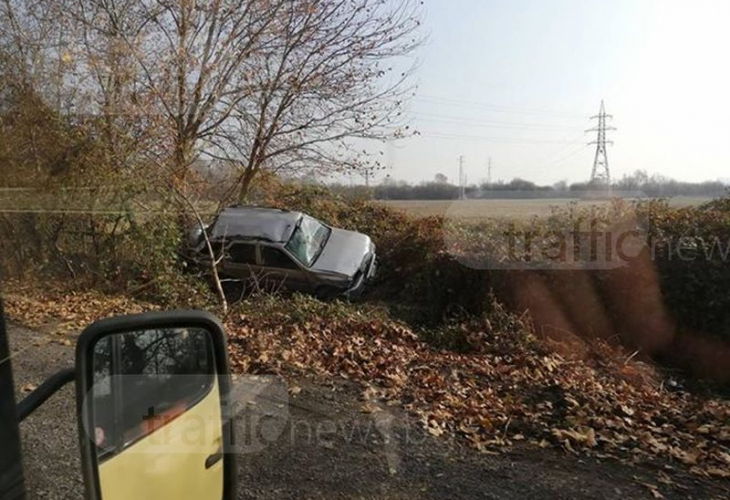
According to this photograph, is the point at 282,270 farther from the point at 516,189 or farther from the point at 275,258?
the point at 516,189

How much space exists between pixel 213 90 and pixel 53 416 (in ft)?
28.7

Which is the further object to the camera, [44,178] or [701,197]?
[701,197]

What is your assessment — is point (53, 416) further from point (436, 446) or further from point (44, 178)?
point (44, 178)

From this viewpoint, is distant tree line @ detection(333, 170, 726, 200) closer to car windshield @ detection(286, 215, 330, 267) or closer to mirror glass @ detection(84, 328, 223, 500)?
car windshield @ detection(286, 215, 330, 267)

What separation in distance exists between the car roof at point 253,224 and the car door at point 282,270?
0.93 feet

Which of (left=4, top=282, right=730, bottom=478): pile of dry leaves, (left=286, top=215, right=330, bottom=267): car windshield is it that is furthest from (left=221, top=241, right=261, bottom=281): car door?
(left=4, top=282, right=730, bottom=478): pile of dry leaves

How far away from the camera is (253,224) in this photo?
36.0ft

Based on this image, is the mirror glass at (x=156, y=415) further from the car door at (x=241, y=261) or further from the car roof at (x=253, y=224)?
the car door at (x=241, y=261)

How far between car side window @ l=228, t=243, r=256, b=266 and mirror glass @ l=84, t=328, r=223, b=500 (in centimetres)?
877

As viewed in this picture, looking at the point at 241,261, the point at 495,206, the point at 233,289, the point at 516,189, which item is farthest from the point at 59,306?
the point at 516,189

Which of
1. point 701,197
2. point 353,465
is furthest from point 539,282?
point 353,465

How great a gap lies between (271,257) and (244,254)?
528 millimetres

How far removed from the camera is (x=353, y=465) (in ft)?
11.2

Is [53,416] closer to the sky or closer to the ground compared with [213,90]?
closer to the ground
